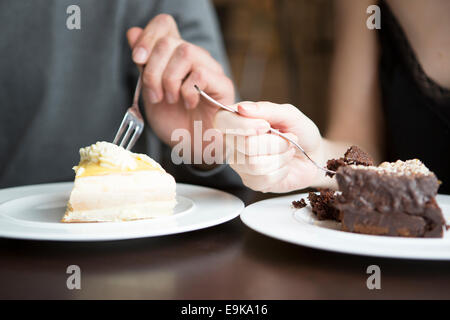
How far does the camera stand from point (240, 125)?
84 cm

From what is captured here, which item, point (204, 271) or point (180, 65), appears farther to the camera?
point (180, 65)

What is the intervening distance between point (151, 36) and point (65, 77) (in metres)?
0.59

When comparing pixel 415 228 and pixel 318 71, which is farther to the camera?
pixel 318 71

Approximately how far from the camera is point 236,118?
0.84 meters

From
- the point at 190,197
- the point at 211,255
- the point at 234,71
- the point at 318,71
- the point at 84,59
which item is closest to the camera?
the point at 211,255

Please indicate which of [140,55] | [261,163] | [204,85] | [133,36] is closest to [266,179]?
[261,163]

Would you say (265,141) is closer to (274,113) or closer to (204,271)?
(274,113)

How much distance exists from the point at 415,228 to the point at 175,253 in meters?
0.39

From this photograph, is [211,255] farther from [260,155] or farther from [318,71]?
[318,71]

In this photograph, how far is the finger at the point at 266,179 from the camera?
936 mm

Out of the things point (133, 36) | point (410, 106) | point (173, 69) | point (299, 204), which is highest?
point (133, 36)

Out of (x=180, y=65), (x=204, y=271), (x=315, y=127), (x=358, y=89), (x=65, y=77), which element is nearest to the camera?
(x=204, y=271)

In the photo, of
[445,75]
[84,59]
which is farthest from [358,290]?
[84,59]

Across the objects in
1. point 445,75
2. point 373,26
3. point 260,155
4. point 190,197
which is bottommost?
point 190,197
